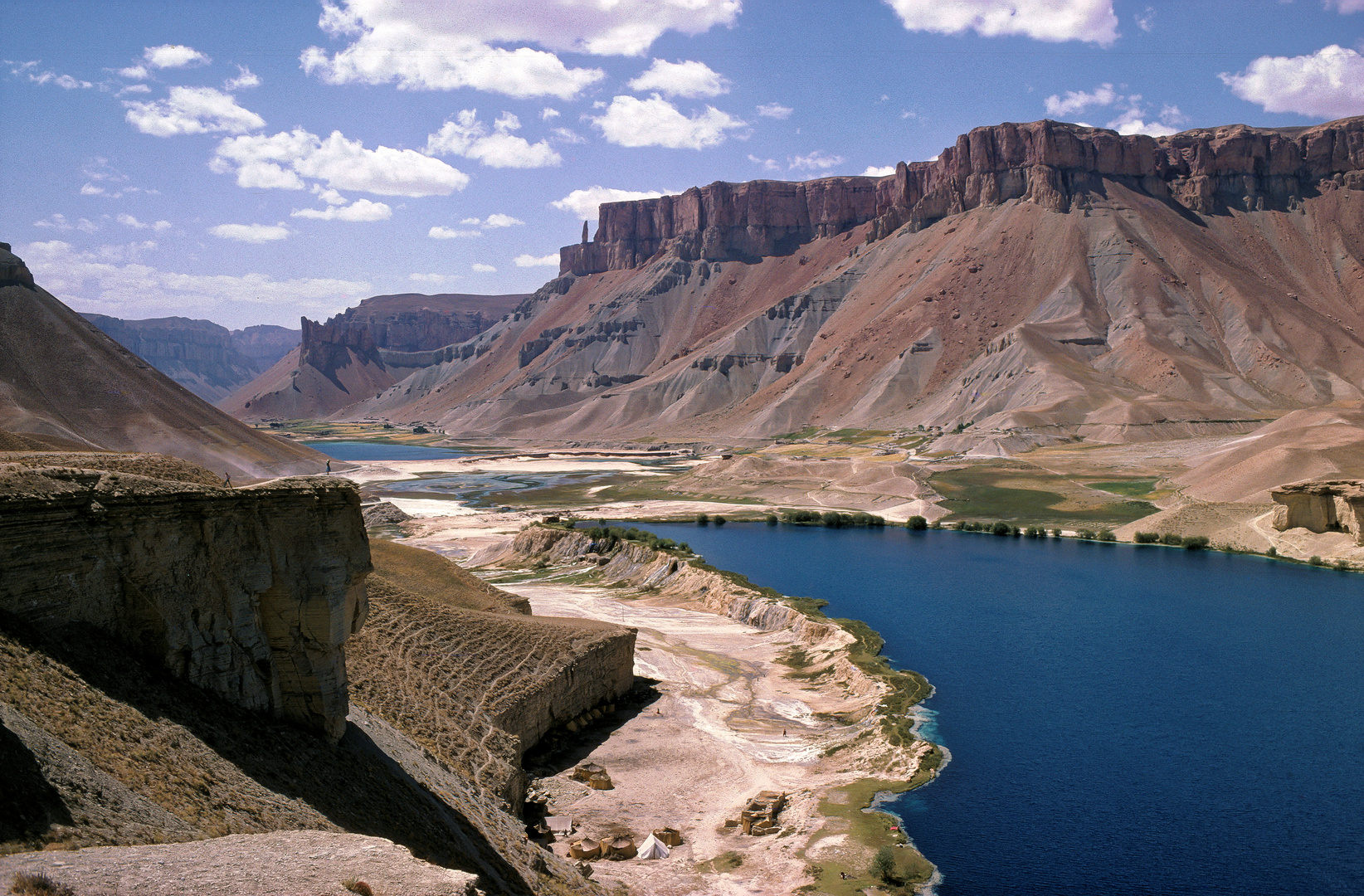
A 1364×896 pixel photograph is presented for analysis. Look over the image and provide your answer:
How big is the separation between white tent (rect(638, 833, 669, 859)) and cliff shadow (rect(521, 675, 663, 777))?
6.17 meters

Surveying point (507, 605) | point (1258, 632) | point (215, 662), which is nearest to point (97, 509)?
point (215, 662)

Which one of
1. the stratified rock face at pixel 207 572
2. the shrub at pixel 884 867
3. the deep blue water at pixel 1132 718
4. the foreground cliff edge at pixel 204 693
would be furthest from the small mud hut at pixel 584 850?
the stratified rock face at pixel 207 572

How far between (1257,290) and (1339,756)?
18454cm

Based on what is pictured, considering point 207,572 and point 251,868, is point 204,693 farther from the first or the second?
point 251,868

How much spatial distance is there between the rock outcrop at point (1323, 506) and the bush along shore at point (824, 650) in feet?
137

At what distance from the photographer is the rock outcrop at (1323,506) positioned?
72.0m

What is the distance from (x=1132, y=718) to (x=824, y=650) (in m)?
14.7

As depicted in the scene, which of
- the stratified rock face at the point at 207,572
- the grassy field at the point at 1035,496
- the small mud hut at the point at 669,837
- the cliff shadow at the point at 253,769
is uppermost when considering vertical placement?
the stratified rock face at the point at 207,572

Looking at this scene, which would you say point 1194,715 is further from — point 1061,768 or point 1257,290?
point 1257,290

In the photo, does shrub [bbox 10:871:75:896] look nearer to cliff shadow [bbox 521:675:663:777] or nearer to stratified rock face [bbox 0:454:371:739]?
stratified rock face [bbox 0:454:371:739]

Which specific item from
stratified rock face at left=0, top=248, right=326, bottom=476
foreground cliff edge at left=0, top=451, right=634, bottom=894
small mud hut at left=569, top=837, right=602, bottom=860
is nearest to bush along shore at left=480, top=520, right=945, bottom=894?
small mud hut at left=569, top=837, right=602, bottom=860

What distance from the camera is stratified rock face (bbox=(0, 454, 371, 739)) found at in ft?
50.1

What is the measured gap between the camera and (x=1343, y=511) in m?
73.6

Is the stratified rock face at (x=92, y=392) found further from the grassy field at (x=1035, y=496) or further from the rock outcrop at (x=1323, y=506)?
the rock outcrop at (x=1323, y=506)
